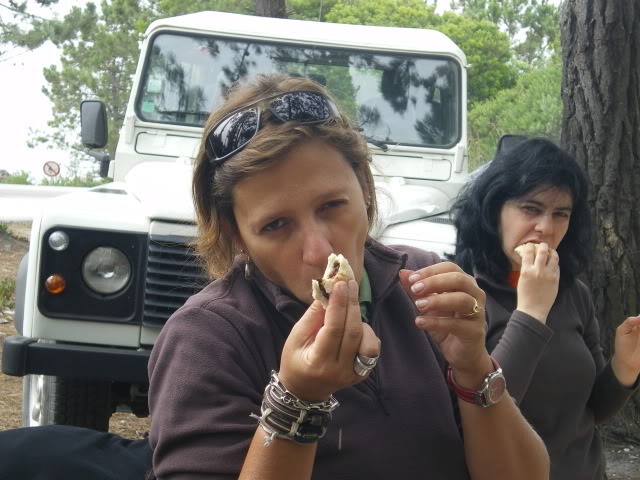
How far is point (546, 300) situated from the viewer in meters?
2.56

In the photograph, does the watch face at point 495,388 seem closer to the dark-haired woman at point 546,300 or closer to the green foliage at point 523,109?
the dark-haired woman at point 546,300

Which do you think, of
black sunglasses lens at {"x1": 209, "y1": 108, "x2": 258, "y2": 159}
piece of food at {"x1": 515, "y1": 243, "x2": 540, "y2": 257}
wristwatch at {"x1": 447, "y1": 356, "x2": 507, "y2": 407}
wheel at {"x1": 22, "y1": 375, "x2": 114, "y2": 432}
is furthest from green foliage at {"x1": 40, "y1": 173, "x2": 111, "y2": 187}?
wristwatch at {"x1": 447, "y1": 356, "x2": 507, "y2": 407}

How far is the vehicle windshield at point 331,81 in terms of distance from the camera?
5.22 m

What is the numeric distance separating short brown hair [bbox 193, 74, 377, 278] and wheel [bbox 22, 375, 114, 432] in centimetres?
212

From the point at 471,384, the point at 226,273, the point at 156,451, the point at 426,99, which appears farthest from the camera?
the point at 426,99

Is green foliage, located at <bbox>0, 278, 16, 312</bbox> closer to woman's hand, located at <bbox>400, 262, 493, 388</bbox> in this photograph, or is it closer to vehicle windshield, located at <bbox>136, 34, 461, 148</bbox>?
vehicle windshield, located at <bbox>136, 34, 461, 148</bbox>

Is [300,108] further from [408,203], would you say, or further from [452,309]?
[408,203]

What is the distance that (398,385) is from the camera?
1772 millimetres

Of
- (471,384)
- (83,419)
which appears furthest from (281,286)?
(83,419)

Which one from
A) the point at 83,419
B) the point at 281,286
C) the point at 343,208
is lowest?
the point at 83,419

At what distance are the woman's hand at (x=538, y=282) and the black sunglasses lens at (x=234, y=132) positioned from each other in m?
1.06

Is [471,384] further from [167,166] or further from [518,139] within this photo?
[167,166]

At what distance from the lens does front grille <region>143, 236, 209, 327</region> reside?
3732mm

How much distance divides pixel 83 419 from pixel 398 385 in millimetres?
2557
